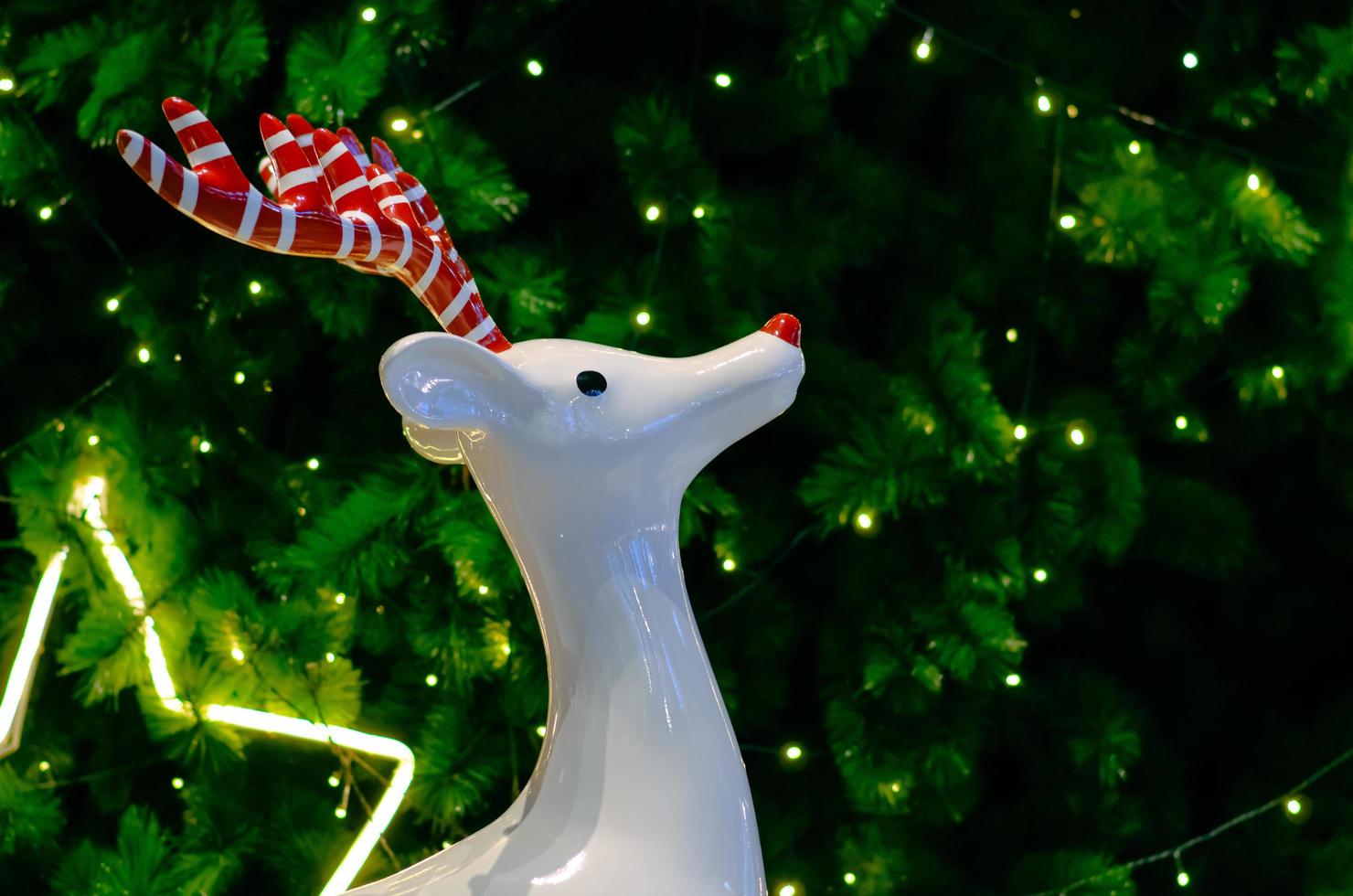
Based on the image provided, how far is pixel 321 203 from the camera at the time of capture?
71cm

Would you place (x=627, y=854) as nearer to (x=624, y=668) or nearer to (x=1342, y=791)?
(x=624, y=668)

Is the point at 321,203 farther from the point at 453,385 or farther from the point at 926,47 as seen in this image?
the point at 926,47

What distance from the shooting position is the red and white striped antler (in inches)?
24.7

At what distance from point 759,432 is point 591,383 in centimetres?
49

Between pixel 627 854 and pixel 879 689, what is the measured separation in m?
0.43

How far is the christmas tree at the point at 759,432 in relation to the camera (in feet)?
3.49

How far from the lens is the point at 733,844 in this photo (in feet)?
2.27

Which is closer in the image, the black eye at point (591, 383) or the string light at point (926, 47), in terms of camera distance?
the black eye at point (591, 383)

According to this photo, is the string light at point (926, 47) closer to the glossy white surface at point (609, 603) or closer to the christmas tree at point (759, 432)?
the christmas tree at point (759, 432)

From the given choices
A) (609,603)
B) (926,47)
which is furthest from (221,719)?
(926,47)

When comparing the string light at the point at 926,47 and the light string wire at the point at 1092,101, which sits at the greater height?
the string light at the point at 926,47

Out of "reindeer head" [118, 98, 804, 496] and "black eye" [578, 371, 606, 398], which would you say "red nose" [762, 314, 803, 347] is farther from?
"black eye" [578, 371, 606, 398]

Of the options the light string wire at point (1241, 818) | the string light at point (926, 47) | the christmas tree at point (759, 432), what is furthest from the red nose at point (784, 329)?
the light string wire at point (1241, 818)

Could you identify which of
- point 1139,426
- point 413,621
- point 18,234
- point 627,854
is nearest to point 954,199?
point 1139,426
